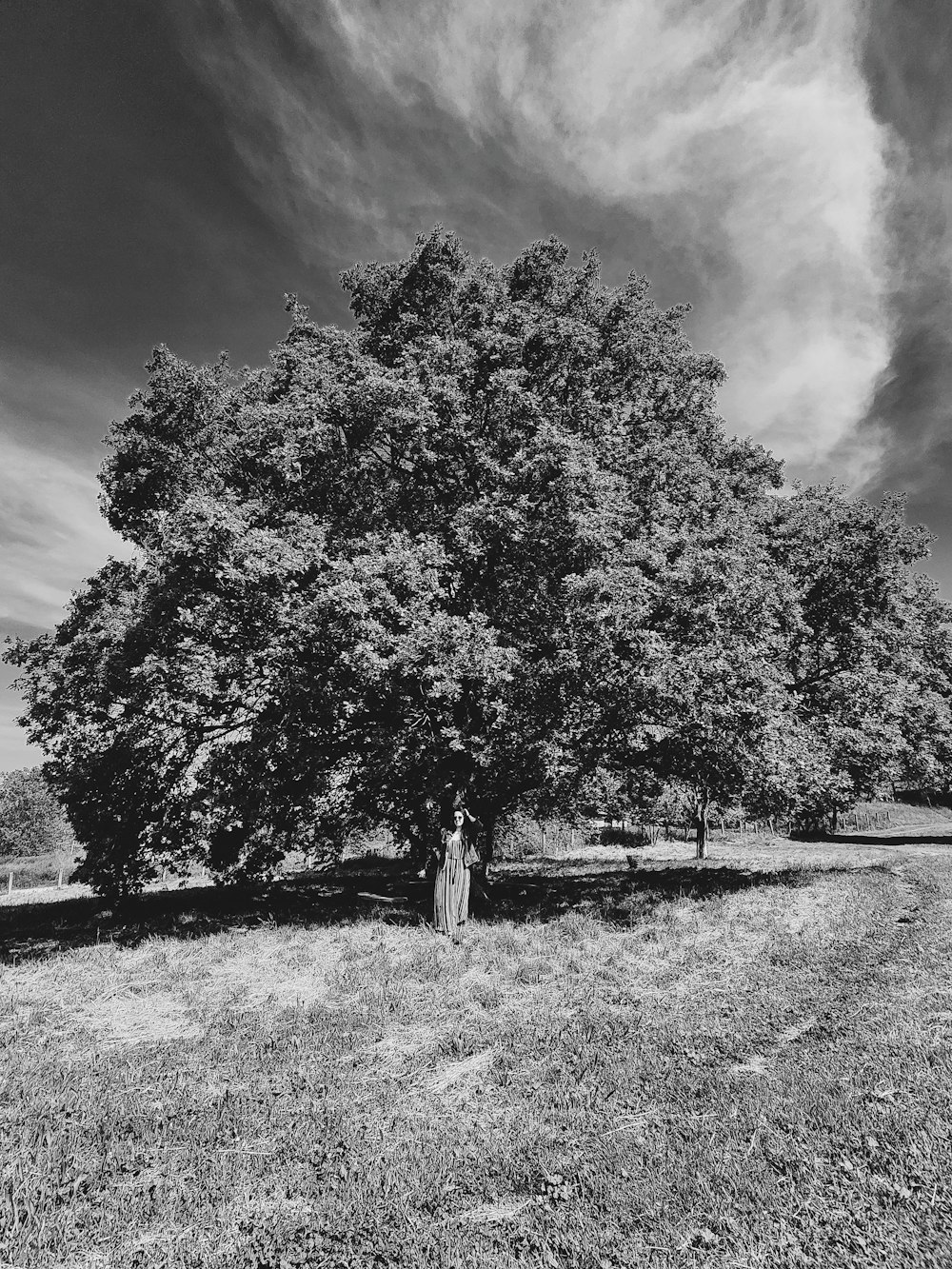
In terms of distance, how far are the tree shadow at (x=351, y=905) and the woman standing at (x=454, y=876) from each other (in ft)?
2.85

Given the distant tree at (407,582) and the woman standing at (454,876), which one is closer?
the distant tree at (407,582)

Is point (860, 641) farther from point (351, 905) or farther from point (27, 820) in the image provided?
point (27, 820)

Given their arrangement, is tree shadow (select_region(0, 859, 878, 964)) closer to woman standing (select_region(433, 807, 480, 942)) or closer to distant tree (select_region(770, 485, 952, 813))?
woman standing (select_region(433, 807, 480, 942))

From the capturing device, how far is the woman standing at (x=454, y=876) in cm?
1433

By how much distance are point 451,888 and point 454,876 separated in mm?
268

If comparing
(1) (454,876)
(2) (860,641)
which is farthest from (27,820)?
(2) (860,641)

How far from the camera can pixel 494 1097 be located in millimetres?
6551

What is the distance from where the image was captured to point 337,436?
14.2 m

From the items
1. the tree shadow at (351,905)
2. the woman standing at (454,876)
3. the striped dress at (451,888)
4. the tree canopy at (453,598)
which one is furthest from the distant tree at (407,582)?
the tree shadow at (351,905)

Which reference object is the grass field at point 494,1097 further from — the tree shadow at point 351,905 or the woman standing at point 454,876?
the tree shadow at point 351,905

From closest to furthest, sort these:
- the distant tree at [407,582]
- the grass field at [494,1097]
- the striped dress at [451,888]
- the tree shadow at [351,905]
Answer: the grass field at [494,1097] < the distant tree at [407,582] < the striped dress at [451,888] < the tree shadow at [351,905]

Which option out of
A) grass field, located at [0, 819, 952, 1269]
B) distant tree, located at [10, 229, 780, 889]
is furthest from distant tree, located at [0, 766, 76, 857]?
grass field, located at [0, 819, 952, 1269]

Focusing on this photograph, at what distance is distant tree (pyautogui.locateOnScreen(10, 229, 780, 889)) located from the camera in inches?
471

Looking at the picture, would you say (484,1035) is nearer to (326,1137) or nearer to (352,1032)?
(352,1032)
